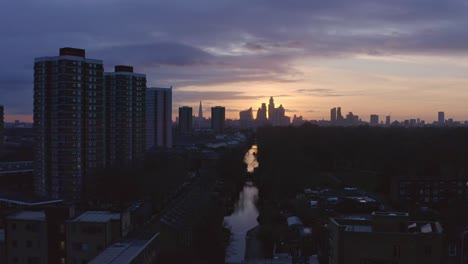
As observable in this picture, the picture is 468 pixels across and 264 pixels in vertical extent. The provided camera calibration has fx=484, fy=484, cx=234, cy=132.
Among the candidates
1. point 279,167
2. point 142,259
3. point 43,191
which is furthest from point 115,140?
point 142,259

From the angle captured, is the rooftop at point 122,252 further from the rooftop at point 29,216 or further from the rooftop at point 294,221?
the rooftop at point 294,221

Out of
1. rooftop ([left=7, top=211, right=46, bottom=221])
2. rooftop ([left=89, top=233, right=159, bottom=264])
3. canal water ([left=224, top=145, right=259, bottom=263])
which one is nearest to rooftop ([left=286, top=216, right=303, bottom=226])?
canal water ([left=224, top=145, right=259, bottom=263])

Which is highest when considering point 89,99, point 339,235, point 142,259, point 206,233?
point 89,99

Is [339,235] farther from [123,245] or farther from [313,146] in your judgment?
[313,146]

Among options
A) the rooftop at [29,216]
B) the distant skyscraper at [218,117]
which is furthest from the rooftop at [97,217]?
the distant skyscraper at [218,117]

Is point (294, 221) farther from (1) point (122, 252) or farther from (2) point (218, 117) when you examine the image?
(2) point (218, 117)

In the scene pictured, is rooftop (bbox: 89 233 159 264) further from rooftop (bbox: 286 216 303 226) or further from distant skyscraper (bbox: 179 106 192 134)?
distant skyscraper (bbox: 179 106 192 134)

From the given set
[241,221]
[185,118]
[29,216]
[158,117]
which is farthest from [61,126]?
[185,118]
